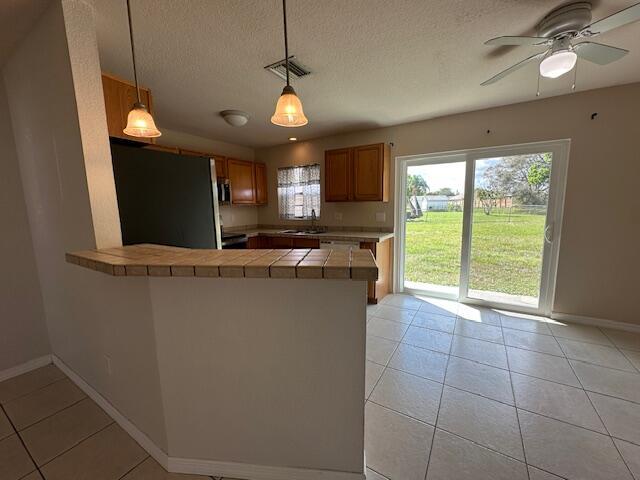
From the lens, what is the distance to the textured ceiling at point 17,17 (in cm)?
128

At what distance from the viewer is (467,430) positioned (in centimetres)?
149

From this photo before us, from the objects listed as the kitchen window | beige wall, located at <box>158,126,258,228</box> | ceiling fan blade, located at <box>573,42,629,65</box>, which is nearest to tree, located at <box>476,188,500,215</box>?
ceiling fan blade, located at <box>573,42,629,65</box>

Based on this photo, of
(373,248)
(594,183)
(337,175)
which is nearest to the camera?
(594,183)

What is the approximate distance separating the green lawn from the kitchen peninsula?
2.76 metres

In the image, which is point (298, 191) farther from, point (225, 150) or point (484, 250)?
point (484, 250)

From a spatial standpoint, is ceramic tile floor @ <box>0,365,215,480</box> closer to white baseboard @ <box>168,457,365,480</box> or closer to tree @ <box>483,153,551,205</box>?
white baseboard @ <box>168,457,365,480</box>

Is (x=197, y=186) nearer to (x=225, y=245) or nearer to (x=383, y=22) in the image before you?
(x=225, y=245)

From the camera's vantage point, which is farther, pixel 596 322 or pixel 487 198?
pixel 487 198

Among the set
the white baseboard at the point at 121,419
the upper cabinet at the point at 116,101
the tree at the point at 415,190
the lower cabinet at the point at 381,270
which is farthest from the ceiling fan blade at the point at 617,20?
the white baseboard at the point at 121,419

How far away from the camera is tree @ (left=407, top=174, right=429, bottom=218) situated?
357 cm

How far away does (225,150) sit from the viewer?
426 cm

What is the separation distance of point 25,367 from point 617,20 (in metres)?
4.62

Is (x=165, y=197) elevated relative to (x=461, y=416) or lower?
elevated

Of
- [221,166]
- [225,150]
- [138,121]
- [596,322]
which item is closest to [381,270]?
[596,322]
